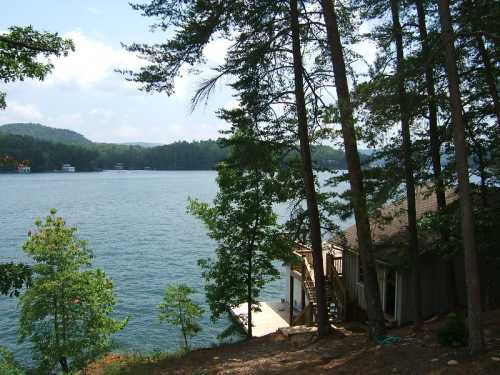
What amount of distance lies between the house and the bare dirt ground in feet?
6.50

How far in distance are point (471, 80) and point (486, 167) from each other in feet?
7.14

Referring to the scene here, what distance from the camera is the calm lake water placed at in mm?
23203

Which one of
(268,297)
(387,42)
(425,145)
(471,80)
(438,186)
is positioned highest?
(387,42)

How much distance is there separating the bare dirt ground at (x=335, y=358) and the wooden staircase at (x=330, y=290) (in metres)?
2.50

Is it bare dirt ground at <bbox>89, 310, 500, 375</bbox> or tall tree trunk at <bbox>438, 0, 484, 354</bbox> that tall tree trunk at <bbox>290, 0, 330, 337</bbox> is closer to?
bare dirt ground at <bbox>89, 310, 500, 375</bbox>

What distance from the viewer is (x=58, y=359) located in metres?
14.6

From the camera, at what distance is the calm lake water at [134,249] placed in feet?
76.1

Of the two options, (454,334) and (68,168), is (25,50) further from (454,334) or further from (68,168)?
(68,168)

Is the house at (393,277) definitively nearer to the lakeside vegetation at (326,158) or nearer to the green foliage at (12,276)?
the lakeside vegetation at (326,158)

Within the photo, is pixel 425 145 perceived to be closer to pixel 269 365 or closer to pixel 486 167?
pixel 486 167

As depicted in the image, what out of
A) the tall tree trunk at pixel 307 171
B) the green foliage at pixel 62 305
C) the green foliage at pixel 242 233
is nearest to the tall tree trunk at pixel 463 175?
the tall tree trunk at pixel 307 171

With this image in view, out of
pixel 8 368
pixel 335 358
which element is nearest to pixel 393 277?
pixel 335 358

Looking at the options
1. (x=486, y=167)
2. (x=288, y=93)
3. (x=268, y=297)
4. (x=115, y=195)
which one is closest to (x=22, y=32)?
(x=288, y=93)

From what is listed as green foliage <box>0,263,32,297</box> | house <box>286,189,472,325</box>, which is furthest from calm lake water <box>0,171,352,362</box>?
green foliage <box>0,263,32,297</box>
